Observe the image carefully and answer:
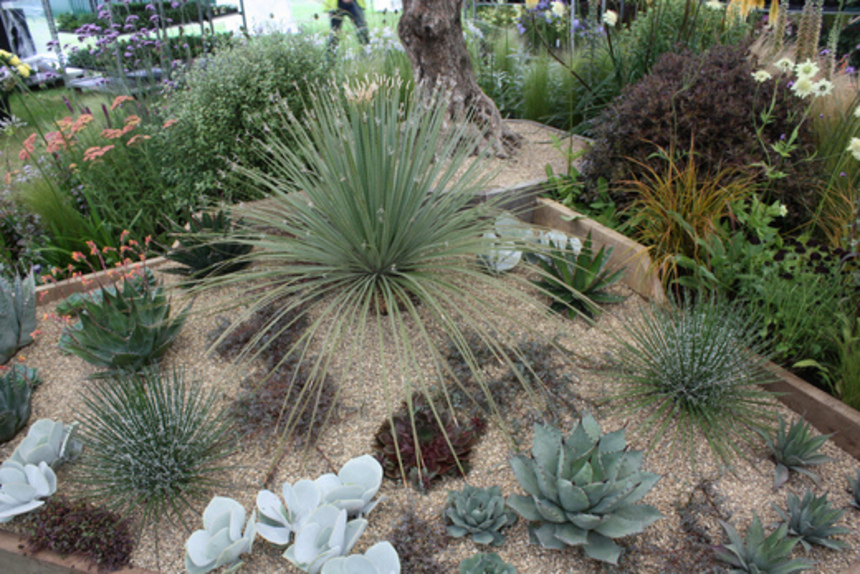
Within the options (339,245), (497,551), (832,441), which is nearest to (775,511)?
(832,441)

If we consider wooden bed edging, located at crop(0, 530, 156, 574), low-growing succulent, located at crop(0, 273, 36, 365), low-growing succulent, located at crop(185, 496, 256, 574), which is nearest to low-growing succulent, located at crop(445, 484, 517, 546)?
low-growing succulent, located at crop(185, 496, 256, 574)

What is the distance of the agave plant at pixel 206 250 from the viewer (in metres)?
2.94

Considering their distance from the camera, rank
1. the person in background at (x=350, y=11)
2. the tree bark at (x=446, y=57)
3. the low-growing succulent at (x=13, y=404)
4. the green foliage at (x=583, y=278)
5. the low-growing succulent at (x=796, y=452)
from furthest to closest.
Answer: the person in background at (x=350, y=11) < the tree bark at (x=446, y=57) < the green foliage at (x=583, y=278) < the low-growing succulent at (x=13, y=404) < the low-growing succulent at (x=796, y=452)

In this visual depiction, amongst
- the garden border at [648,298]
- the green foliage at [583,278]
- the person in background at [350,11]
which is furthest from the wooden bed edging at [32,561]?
the person in background at [350,11]

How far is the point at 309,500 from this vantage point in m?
1.96

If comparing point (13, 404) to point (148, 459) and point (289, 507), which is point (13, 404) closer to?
point (148, 459)

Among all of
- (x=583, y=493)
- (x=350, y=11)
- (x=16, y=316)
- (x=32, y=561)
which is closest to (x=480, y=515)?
(x=583, y=493)

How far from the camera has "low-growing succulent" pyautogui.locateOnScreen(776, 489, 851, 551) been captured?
187 centimetres

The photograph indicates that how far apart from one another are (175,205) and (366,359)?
2.18 metres

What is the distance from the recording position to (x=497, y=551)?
1920 millimetres

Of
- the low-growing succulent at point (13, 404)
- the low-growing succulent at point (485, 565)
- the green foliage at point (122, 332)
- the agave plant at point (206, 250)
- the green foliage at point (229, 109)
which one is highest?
the green foliage at point (229, 109)

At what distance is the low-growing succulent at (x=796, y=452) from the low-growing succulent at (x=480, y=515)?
113 centimetres

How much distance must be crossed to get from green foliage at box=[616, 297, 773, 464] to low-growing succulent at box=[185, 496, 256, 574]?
1609mm

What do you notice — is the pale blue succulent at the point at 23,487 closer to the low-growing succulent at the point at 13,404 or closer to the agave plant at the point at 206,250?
the low-growing succulent at the point at 13,404
